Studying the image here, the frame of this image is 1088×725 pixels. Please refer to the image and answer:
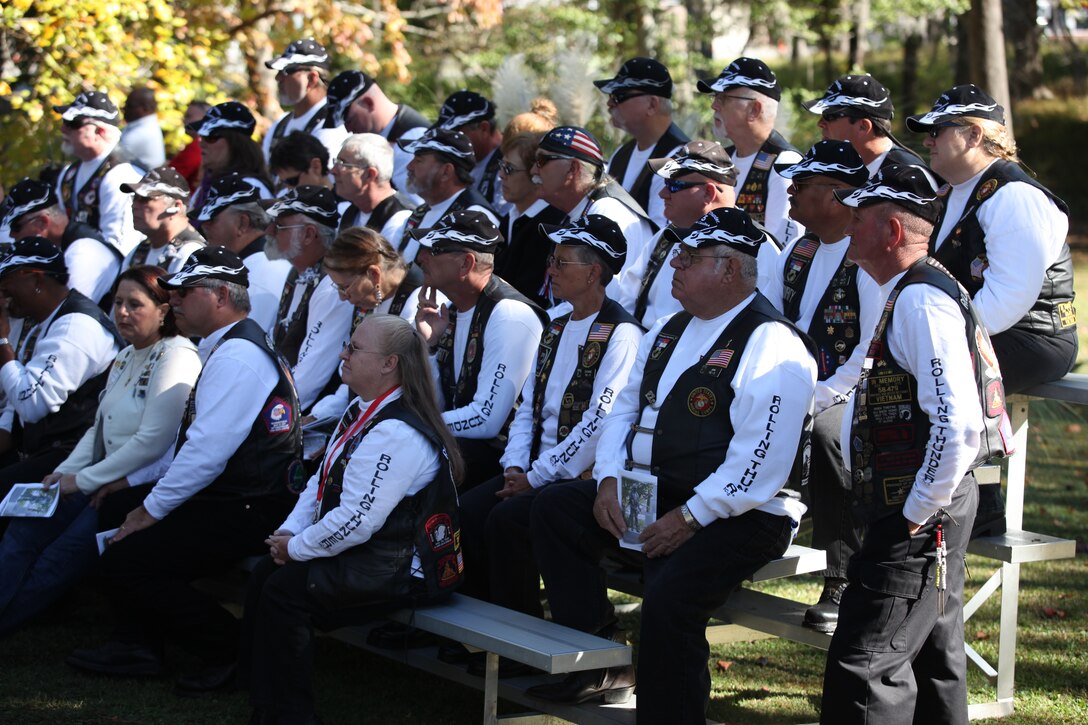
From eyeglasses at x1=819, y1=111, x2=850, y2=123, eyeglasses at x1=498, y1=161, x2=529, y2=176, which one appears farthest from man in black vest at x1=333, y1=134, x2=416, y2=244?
eyeglasses at x1=819, y1=111, x2=850, y2=123

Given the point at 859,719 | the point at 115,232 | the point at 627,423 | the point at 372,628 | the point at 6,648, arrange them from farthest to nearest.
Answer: the point at 115,232 → the point at 6,648 → the point at 372,628 → the point at 627,423 → the point at 859,719

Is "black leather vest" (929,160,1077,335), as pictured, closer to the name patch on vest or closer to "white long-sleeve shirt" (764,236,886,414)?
"white long-sleeve shirt" (764,236,886,414)

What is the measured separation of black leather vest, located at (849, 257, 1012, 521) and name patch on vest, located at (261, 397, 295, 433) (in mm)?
2572

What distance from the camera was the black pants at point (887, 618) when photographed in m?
4.13

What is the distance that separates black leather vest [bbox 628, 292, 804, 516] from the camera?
4.57 metres

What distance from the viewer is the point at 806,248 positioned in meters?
5.42

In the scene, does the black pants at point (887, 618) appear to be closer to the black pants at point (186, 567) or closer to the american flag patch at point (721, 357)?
the american flag patch at point (721, 357)

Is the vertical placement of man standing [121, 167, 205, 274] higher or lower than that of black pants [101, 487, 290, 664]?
higher

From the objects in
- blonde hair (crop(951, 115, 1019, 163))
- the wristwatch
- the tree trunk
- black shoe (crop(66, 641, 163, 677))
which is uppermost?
the tree trunk

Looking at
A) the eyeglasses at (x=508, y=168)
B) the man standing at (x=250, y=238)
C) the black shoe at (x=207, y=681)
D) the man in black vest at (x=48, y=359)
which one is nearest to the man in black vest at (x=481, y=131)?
the eyeglasses at (x=508, y=168)

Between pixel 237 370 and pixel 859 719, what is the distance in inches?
114

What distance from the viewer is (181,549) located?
18.4 ft

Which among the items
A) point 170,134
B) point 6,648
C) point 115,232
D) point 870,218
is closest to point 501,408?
point 870,218

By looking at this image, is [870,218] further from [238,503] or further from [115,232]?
[115,232]
